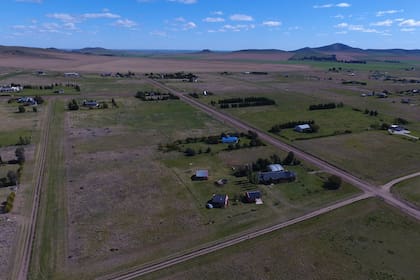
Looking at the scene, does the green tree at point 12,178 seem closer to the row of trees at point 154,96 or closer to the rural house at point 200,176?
the rural house at point 200,176

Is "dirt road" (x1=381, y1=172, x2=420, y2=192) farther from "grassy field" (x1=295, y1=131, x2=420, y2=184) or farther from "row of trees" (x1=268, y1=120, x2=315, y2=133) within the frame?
"row of trees" (x1=268, y1=120, x2=315, y2=133)

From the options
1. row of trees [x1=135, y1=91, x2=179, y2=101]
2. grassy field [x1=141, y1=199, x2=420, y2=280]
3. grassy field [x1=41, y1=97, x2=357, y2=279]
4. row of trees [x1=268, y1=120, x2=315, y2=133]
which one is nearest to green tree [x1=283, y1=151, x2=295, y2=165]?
grassy field [x1=41, y1=97, x2=357, y2=279]

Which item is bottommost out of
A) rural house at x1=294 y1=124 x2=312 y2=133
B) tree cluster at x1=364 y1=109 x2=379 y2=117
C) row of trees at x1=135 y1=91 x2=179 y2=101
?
rural house at x1=294 y1=124 x2=312 y2=133

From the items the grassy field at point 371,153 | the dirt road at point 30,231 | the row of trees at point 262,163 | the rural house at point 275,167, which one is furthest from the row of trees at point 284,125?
the dirt road at point 30,231

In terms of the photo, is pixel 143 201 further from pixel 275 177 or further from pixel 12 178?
pixel 12 178

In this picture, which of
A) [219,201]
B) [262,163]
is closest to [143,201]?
[219,201]
